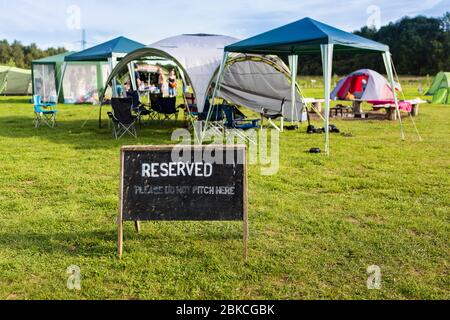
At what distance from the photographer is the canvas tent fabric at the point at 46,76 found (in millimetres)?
21062

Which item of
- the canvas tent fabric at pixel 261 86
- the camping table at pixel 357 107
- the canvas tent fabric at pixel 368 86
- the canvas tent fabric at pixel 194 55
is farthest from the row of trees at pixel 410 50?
the canvas tent fabric at pixel 194 55

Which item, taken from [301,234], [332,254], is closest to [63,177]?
[301,234]

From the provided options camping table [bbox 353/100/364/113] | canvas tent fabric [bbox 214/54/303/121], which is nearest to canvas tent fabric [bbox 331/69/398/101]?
camping table [bbox 353/100/364/113]

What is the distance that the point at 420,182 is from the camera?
6.21 meters

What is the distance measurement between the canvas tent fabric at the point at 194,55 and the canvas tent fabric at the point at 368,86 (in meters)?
7.99

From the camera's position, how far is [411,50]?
6059 centimetres

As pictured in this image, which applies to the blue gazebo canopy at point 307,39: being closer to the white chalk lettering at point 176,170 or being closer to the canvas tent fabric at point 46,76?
the white chalk lettering at point 176,170

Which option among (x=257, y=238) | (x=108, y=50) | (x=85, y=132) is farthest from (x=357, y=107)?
(x=257, y=238)

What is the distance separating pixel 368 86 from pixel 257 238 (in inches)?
601

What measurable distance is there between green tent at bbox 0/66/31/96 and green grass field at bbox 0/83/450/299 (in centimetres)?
2220

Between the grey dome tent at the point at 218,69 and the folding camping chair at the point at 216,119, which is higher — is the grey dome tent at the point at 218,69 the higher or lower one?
the higher one

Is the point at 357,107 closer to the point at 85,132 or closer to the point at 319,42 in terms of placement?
the point at 319,42
